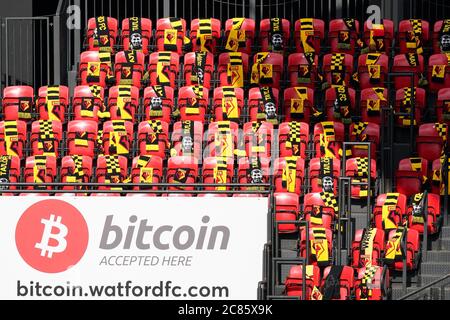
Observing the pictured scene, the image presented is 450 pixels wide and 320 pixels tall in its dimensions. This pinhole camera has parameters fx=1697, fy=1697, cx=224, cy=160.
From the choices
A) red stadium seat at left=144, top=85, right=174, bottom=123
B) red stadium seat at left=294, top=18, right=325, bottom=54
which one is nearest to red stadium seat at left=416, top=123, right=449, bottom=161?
red stadium seat at left=294, top=18, right=325, bottom=54

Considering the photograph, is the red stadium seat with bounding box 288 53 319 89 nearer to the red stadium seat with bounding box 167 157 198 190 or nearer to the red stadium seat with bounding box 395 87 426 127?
Result: the red stadium seat with bounding box 395 87 426 127

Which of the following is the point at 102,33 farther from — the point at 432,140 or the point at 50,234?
the point at 50,234


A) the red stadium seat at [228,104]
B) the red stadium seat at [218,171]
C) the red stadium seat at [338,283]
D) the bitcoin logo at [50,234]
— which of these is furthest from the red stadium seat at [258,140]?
the bitcoin logo at [50,234]

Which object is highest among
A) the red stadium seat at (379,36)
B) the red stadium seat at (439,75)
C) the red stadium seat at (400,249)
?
the red stadium seat at (379,36)

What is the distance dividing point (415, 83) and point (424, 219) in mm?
3053

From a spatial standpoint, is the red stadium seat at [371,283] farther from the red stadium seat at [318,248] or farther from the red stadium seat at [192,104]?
the red stadium seat at [192,104]

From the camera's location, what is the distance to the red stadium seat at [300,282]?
1802 cm

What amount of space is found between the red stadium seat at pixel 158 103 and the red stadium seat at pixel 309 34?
6.62 ft

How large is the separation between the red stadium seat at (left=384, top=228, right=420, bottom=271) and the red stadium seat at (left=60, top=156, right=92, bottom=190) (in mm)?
3866

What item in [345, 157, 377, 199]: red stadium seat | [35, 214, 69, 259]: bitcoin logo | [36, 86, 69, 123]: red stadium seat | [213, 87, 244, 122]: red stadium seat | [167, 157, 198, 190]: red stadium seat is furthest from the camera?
[36, 86, 69, 123]: red stadium seat

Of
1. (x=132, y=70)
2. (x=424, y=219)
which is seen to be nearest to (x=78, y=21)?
(x=132, y=70)

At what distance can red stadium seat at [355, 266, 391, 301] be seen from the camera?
17969 millimetres

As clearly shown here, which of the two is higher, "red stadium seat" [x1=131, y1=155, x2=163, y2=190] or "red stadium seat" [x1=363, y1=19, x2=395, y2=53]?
"red stadium seat" [x1=363, y1=19, x2=395, y2=53]

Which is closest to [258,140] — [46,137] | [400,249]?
[400,249]
